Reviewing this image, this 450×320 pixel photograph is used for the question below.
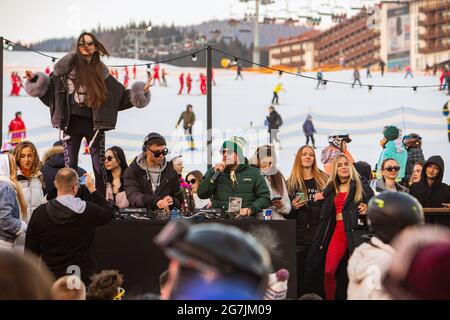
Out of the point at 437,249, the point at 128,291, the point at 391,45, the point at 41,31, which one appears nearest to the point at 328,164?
the point at 128,291

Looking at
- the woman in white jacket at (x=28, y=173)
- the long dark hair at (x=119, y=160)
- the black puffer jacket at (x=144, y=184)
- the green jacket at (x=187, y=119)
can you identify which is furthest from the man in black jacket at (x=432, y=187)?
the green jacket at (x=187, y=119)

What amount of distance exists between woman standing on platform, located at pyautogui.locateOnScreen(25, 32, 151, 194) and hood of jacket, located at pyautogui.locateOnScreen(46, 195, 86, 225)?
142 centimetres

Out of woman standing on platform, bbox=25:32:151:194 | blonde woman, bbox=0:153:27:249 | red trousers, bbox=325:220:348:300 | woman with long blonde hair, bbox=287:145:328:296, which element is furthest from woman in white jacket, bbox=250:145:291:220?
blonde woman, bbox=0:153:27:249

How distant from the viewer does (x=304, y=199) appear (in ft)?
27.8

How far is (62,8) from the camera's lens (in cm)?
4206

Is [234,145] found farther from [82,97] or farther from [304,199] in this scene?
[82,97]

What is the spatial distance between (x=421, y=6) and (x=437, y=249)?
8854 cm

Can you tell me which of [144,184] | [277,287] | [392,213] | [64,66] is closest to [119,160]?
[144,184]

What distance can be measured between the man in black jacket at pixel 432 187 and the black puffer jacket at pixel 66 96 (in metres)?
2.84

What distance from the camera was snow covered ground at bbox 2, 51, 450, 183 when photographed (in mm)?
24812

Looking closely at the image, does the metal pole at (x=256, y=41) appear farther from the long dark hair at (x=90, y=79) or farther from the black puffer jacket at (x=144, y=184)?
the black puffer jacket at (x=144, y=184)

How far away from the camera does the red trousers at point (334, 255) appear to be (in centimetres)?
805

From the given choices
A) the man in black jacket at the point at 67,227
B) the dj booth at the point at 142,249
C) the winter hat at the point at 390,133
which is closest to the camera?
the man in black jacket at the point at 67,227
